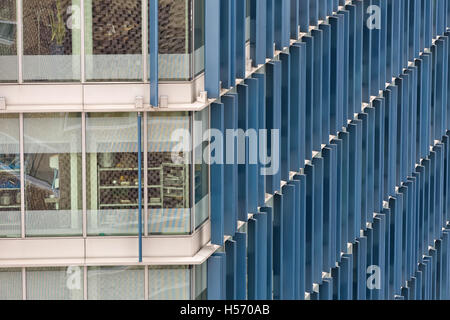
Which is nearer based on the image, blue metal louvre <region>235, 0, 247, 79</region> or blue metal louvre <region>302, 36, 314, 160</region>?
blue metal louvre <region>235, 0, 247, 79</region>

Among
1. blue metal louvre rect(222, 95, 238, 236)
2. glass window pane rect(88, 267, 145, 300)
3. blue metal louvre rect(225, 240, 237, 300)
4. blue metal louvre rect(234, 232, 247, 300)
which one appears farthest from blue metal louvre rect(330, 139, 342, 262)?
glass window pane rect(88, 267, 145, 300)

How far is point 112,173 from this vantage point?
39.6m

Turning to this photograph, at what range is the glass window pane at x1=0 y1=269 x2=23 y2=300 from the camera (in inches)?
1565

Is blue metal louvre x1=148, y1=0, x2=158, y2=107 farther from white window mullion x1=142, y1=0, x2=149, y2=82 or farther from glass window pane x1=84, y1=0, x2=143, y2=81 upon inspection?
glass window pane x1=84, y1=0, x2=143, y2=81

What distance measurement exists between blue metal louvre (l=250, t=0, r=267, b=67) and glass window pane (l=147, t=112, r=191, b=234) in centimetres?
538

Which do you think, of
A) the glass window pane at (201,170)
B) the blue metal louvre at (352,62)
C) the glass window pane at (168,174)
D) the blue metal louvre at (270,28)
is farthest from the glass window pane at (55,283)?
the blue metal louvre at (352,62)

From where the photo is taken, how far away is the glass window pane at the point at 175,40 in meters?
39.3

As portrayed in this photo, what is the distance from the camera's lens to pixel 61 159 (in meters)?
39.3

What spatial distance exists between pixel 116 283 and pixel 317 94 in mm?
13478

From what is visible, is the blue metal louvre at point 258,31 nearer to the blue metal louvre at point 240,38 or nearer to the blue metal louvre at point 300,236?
the blue metal louvre at point 240,38

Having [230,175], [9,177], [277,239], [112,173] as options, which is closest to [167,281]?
[112,173]

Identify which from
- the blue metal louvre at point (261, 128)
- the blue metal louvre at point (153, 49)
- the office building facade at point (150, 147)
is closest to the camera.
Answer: the blue metal louvre at point (153, 49)

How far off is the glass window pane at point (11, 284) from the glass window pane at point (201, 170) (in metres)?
4.15
